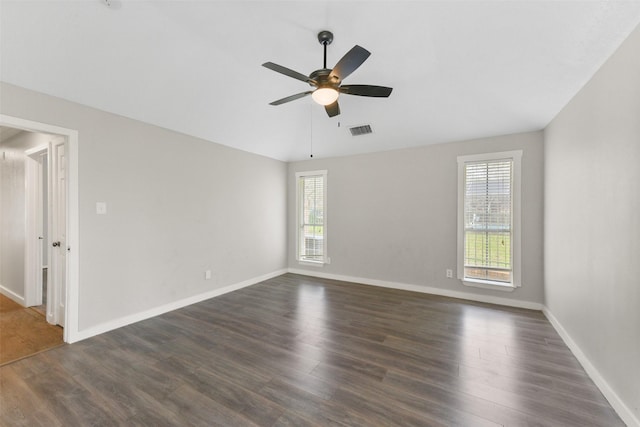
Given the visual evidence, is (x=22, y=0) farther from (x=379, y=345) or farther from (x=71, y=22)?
(x=379, y=345)

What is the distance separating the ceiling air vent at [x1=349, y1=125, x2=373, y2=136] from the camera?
4.12 metres

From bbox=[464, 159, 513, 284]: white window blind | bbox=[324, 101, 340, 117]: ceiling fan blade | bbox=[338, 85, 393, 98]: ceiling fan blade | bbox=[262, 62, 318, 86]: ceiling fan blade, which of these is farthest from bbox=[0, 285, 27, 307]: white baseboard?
bbox=[464, 159, 513, 284]: white window blind

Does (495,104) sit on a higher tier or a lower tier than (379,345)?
higher

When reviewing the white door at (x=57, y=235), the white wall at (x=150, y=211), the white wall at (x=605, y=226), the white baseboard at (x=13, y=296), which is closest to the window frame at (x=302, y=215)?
the white wall at (x=150, y=211)

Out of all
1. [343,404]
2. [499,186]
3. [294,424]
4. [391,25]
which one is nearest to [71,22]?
[391,25]

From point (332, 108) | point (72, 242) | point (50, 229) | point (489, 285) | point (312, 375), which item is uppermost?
point (332, 108)

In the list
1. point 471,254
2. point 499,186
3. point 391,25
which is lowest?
point 471,254

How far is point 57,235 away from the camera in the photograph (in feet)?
10.4

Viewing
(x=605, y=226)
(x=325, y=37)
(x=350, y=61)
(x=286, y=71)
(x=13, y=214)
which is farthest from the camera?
(x=13, y=214)

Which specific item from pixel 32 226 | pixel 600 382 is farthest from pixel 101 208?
pixel 600 382

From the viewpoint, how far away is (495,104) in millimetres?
3166

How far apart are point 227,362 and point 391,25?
10.8ft

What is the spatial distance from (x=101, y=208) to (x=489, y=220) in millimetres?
5323

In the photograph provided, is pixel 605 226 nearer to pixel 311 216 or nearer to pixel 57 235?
pixel 311 216
